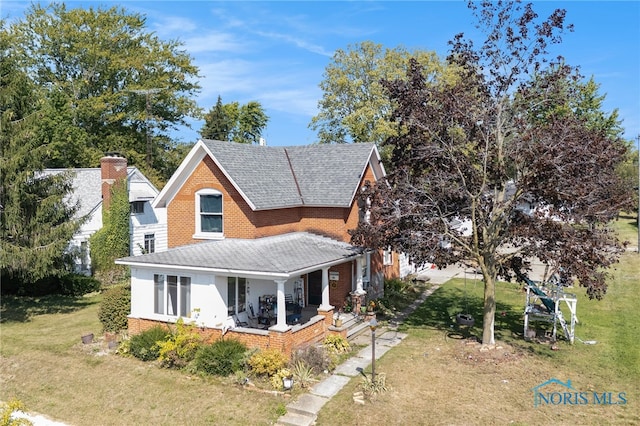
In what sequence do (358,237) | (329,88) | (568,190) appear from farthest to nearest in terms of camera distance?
(329,88)
(358,237)
(568,190)

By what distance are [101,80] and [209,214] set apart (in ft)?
121

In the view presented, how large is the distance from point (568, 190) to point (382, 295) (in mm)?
11873

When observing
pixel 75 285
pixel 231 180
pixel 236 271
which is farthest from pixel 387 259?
pixel 75 285

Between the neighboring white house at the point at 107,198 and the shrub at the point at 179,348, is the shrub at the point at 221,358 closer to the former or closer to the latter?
the shrub at the point at 179,348

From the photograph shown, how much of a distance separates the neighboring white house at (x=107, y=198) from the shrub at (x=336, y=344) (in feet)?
55.6

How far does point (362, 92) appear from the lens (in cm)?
4616

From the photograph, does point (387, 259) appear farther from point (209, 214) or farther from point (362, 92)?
point (362, 92)

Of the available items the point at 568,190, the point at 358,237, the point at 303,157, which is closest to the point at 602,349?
the point at 568,190

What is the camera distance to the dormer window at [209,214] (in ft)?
68.1

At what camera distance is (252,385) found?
46.3 ft

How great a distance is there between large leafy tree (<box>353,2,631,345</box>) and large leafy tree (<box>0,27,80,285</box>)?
48.5ft

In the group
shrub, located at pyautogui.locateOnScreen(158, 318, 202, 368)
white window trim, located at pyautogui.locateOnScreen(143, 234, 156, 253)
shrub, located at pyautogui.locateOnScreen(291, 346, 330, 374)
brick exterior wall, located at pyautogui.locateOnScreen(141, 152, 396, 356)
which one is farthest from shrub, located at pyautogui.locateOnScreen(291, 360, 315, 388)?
white window trim, located at pyautogui.locateOnScreen(143, 234, 156, 253)

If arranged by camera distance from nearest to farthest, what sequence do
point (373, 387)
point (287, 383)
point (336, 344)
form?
point (373, 387) < point (287, 383) < point (336, 344)

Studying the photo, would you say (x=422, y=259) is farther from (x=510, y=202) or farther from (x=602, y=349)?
(x=602, y=349)
